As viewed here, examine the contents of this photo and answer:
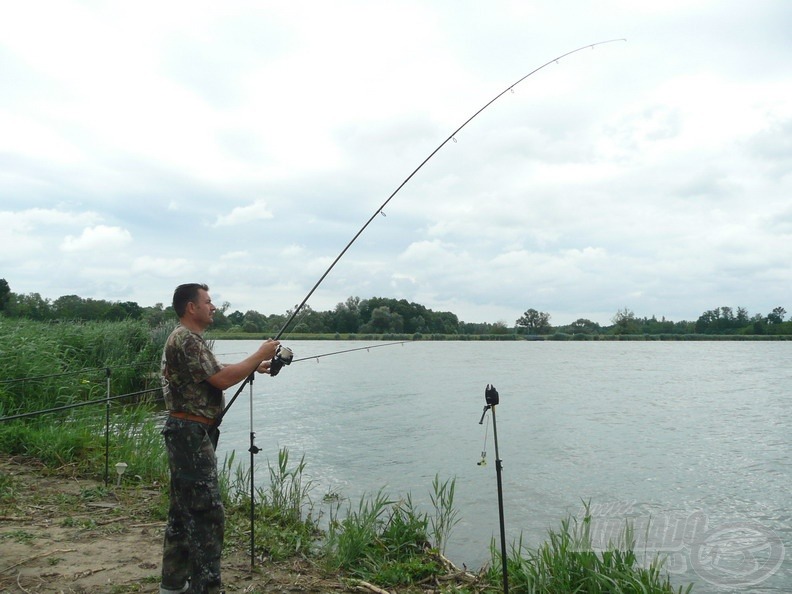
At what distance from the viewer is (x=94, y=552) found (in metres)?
4.70

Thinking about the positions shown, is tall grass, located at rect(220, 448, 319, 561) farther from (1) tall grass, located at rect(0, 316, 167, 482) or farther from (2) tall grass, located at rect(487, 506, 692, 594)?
(2) tall grass, located at rect(487, 506, 692, 594)

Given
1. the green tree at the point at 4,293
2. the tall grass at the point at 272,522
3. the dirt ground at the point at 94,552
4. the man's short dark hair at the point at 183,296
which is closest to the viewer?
the man's short dark hair at the point at 183,296

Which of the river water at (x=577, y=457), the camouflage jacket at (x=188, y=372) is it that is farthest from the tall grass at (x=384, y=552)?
the camouflage jacket at (x=188, y=372)

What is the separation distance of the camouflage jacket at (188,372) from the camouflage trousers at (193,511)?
0.10m

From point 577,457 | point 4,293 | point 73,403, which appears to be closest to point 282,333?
point 73,403

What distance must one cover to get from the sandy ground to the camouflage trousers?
0.81m

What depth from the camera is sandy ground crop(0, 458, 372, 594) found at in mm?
4184

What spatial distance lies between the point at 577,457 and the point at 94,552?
1073 centimetres

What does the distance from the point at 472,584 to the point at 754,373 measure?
123 ft

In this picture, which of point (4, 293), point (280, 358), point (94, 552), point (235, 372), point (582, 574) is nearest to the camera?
point (235, 372)

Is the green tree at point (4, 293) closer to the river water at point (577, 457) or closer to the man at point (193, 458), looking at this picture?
the river water at point (577, 457)

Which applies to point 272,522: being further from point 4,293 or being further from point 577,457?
point 4,293

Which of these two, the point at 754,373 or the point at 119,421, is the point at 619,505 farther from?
the point at 754,373

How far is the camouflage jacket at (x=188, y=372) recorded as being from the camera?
134 inches
